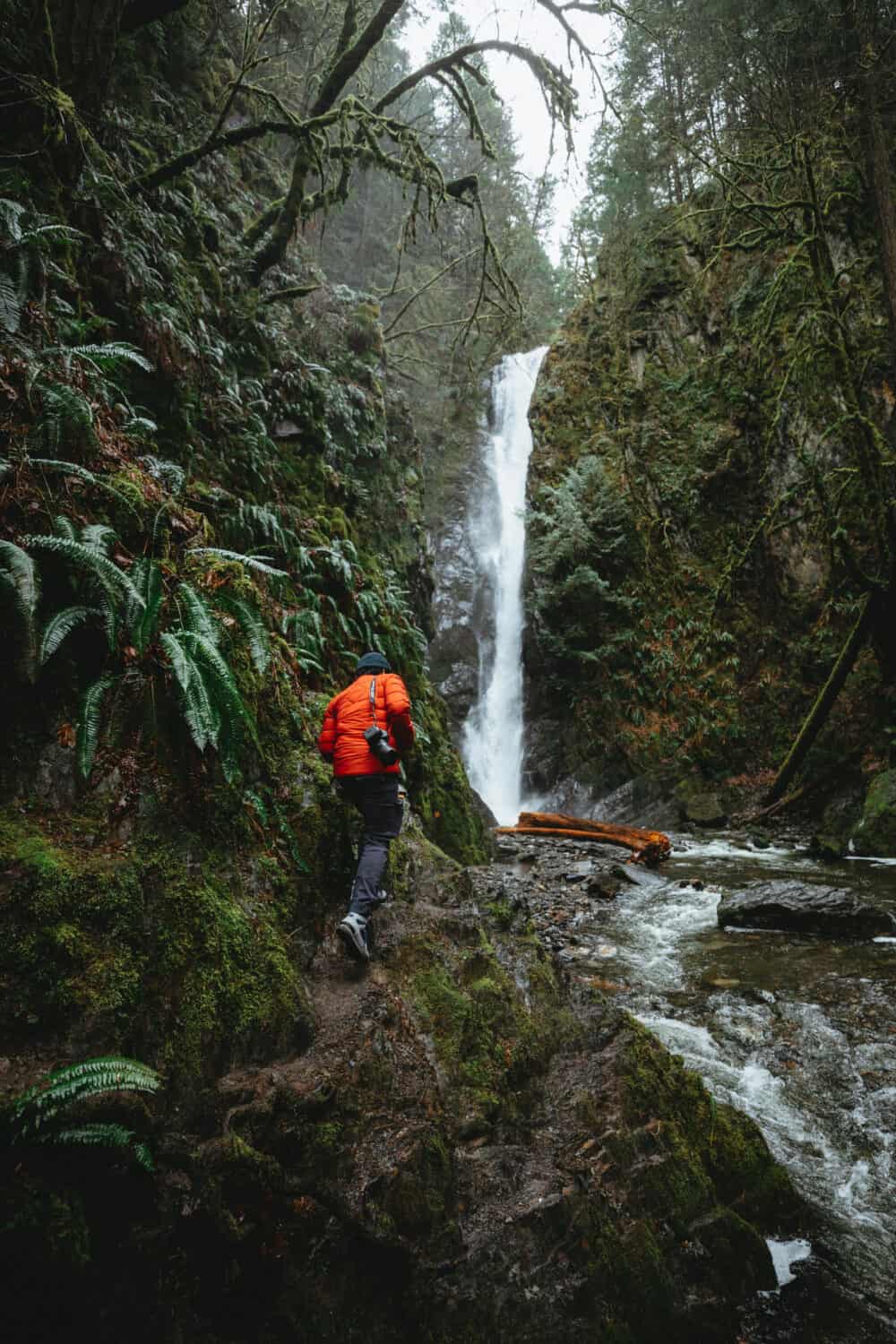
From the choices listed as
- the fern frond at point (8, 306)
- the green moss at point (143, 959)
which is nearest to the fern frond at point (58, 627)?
the green moss at point (143, 959)

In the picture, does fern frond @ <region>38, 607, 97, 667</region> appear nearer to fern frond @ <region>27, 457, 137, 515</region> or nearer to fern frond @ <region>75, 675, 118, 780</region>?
fern frond @ <region>75, 675, 118, 780</region>

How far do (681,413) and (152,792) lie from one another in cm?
1696

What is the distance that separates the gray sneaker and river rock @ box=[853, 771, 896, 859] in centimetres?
822

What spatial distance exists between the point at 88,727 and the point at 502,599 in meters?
18.0

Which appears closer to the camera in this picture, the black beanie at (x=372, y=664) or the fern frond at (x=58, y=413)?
the fern frond at (x=58, y=413)

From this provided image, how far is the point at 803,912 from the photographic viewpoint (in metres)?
6.00

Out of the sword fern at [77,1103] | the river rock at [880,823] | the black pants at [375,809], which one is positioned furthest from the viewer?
the river rock at [880,823]

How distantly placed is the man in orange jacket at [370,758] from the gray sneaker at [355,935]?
49 mm

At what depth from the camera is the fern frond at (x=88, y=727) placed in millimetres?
2371

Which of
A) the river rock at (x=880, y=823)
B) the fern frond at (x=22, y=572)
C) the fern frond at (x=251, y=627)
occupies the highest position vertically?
the fern frond at (x=22, y=572)

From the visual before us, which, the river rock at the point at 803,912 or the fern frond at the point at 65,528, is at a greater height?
the fern frond at the point at 65,528

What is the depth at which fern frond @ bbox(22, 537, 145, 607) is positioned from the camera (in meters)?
2.59

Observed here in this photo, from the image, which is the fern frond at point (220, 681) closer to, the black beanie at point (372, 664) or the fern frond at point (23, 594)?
the fern frond at point (23, 594)

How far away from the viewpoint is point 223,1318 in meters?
1.77
